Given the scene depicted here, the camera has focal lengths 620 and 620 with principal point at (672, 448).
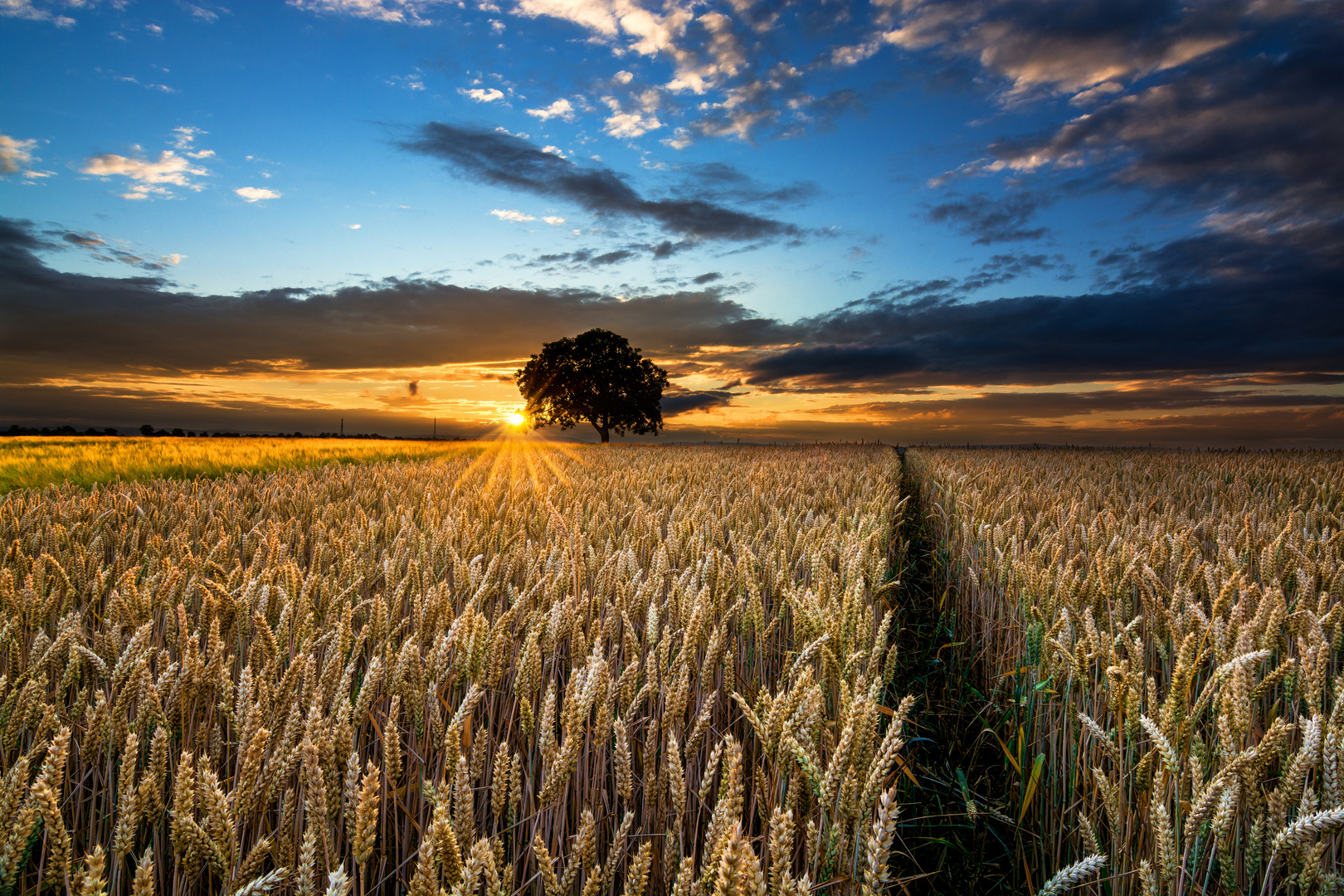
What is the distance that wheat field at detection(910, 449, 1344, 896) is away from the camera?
1.29m

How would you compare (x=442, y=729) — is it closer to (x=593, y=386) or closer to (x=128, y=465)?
(x=128, y=465)

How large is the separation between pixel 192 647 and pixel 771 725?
1.39 meters

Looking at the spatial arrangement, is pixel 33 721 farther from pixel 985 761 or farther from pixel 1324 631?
pixel 1324 631

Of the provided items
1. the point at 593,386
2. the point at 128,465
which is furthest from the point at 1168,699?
the point at 593,386

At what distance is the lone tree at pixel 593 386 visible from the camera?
4700 centimetres

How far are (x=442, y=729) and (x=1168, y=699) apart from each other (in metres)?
1.68

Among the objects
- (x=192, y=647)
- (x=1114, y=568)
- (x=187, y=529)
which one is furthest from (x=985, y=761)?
(x=187, y=529)

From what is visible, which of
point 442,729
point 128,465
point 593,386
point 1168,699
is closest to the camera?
point 1168,699

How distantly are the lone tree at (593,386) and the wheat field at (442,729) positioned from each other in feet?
144

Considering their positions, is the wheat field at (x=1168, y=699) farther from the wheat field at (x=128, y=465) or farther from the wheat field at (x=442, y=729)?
the wheat field at (x=128, y=465)

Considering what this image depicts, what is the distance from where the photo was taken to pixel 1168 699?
135 centimetres

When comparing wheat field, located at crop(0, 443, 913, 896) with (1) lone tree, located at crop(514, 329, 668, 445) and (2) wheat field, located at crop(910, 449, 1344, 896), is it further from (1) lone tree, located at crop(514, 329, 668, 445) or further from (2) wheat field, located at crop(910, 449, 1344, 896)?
(1) lone tree, located at crop(514, 329, 668, 445)

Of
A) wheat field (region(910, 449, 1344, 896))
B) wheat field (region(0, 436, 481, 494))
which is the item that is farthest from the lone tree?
wheat field (region(910, 449, 1344, 896))

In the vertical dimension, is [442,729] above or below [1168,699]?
below
